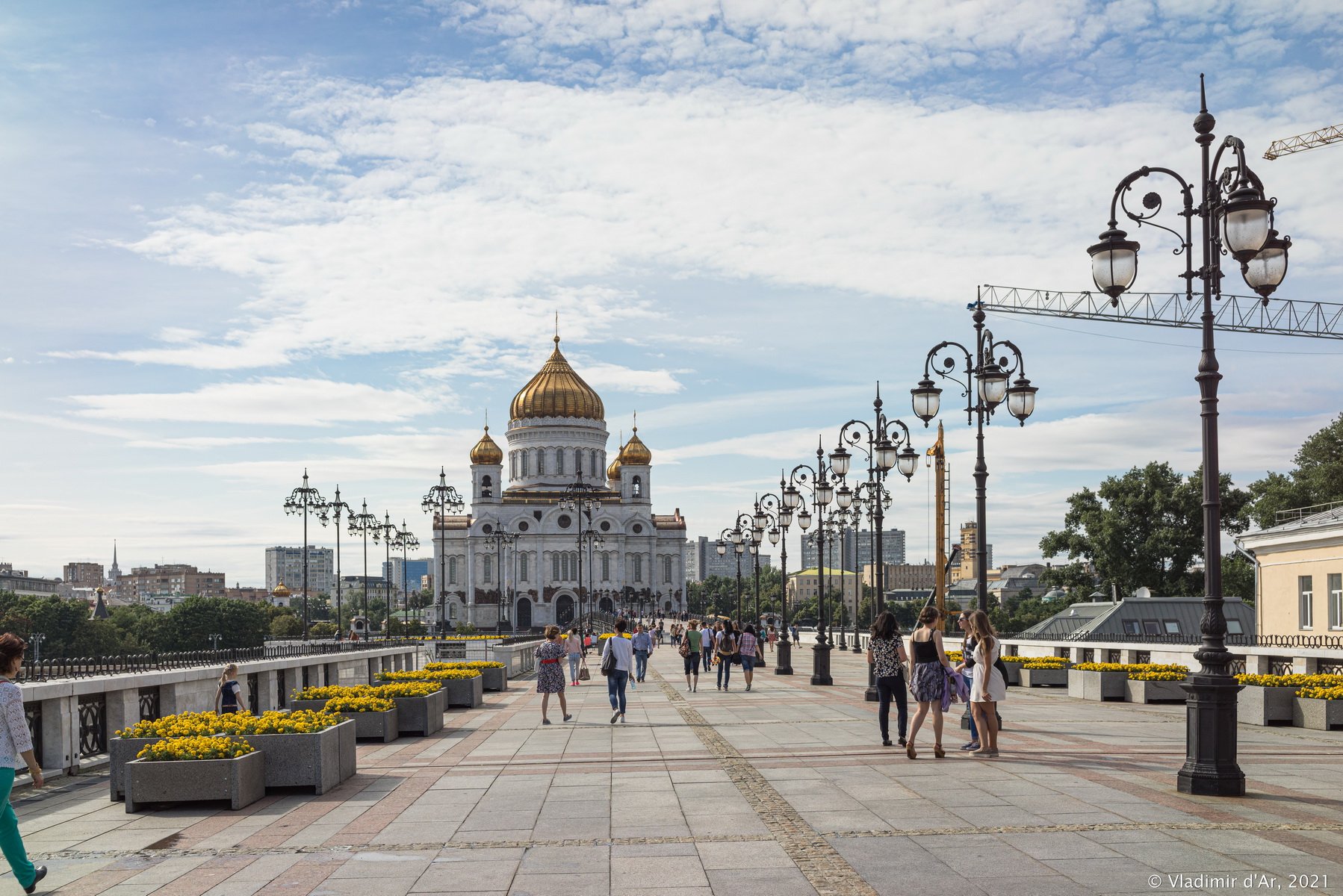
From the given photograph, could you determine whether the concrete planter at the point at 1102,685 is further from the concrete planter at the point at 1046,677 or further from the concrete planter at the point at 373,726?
the concrete planter at the point at 373,726

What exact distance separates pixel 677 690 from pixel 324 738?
1764cm

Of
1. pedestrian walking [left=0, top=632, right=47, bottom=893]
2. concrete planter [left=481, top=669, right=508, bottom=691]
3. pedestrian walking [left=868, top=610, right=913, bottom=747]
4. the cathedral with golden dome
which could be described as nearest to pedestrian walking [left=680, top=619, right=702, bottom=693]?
concrete planter [left=481, top=669, right=508, bottom=691]

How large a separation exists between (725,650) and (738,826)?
17670 millimetres

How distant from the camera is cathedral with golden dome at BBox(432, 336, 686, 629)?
12825 cm

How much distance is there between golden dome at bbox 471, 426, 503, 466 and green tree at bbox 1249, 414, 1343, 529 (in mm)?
80128

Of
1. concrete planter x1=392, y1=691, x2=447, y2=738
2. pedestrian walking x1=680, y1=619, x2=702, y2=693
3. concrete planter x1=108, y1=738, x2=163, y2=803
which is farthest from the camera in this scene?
pedestrian walking x1=680, y1=619, x2=702, y2=693

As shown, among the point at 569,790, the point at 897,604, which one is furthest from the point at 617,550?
the point at 569,790

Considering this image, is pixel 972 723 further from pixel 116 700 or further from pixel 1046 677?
pixel 1046 677

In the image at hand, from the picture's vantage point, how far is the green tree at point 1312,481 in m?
64.6

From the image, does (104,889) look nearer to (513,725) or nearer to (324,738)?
(324,738)

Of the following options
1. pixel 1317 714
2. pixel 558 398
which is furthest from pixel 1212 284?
pixel 558 398

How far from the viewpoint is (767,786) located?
12.4m

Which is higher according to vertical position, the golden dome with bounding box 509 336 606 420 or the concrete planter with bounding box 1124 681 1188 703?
the golden dome with bounding box 509 336 606 420

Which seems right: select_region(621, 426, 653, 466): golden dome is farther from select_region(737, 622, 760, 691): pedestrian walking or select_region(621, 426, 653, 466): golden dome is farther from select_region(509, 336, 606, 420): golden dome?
select_region(737, 622, 760, 691): pedestrian walking
